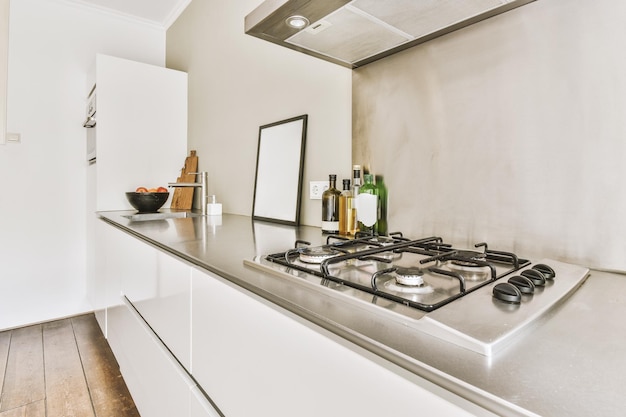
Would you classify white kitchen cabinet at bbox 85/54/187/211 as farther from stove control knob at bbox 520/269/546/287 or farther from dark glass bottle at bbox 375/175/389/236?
stove control knob at bbox 520/269/546/287

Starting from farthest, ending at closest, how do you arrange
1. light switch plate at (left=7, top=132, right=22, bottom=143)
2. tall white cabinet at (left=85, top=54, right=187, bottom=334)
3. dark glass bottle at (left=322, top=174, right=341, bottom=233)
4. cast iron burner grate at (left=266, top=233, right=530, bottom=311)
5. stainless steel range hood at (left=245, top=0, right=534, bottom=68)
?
1. light switch plate at (left=7, top=132, right=22, bottom=143)
2. tall white cabinet at (left=85, top=54, right=187, bottom=334)
3. dark glass bottle at (left=322, top=174, right=341, bottom=233)
4. stainless steel range hood at (left=245, top=0, right=534, bottom=68)
5. cast iron burner grate at (left=266, top=233, right=530, bottom=311)

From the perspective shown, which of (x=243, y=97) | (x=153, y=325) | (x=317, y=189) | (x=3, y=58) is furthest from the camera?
(x=3, y=58)

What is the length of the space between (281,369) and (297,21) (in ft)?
3.00

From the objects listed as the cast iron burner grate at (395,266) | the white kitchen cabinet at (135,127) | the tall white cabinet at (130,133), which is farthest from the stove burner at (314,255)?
the white kitchen cabinet at (135,127)

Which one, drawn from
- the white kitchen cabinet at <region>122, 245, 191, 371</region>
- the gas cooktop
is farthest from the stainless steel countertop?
the white kitchen cabinet at <region>122, 245, 191, 371</region>

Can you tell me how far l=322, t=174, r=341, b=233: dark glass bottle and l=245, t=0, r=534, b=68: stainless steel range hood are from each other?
48cm

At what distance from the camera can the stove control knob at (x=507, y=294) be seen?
518 mm

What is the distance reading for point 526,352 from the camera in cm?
39

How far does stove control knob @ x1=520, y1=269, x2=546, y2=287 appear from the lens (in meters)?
0.62

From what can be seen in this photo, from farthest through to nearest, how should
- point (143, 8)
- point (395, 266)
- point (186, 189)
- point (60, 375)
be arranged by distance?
1. point (143, 8)
2. point (186, 189)
3. point (60, 375)
4. point (395, 266)

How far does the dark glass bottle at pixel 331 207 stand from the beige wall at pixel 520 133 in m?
0.24

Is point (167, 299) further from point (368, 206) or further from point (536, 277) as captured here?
point (536, 277)

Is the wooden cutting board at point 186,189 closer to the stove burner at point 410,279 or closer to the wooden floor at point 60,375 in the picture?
the wooden floor at point 60,375

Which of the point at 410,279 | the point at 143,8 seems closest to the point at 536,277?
the point at 410,279
